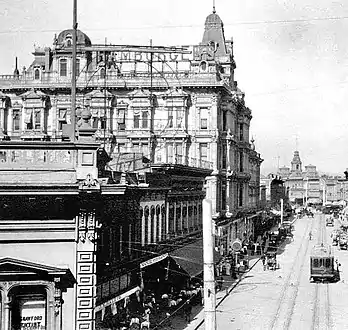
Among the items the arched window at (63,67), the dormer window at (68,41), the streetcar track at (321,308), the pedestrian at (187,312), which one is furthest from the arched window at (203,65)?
the pedestrian at (187,312)

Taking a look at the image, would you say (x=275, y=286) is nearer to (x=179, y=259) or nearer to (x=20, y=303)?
(x=179, y=259)

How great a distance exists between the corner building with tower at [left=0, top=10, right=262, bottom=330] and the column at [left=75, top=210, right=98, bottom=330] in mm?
27

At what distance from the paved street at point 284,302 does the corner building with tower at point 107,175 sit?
430cm

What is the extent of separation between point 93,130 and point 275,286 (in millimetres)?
24592

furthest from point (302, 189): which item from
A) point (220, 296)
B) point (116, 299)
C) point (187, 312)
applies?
point (116, 299)

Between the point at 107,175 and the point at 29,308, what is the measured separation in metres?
5.61

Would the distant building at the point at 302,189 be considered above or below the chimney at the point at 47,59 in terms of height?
below

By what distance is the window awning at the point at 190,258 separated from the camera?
32.0 m

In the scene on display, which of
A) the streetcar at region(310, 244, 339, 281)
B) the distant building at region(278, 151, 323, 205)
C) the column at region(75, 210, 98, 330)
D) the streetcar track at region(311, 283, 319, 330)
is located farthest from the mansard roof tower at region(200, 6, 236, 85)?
the distant building at region(278, 151, 323, 205)

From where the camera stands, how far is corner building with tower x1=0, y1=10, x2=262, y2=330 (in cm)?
1797

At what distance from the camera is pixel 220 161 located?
173ft

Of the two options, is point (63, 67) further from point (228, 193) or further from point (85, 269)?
point (85, 269)

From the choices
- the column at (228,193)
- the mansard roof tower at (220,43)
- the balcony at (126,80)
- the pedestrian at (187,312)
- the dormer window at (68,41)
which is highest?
the mansard roof tower at (220,43)

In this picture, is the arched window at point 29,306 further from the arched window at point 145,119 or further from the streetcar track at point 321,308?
the arched window at point 145,119
